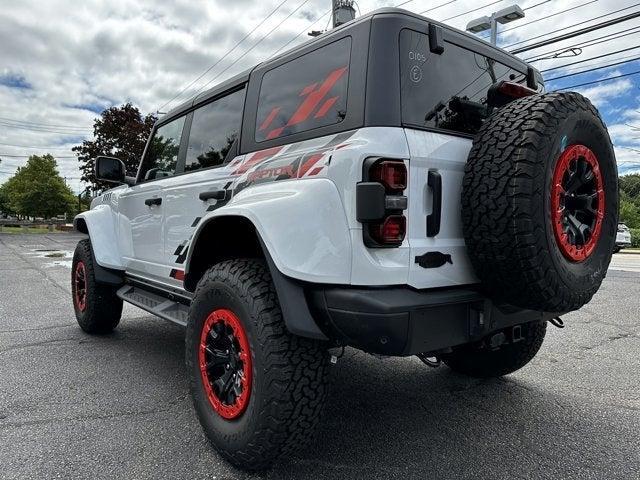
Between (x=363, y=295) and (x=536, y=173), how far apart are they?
0.83 metres

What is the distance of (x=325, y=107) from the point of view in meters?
2.24

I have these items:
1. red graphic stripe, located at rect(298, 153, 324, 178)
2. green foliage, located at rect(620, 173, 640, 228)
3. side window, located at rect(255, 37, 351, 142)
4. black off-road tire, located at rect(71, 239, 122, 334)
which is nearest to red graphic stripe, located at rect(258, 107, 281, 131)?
side window, located at rect(255, 37, 351, 142)

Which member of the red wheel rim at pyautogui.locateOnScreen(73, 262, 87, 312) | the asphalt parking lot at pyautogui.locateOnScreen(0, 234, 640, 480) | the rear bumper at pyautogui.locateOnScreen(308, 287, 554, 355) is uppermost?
the rear bumper at pyautogui.locateOnScreen(308, 287, 554, 355)

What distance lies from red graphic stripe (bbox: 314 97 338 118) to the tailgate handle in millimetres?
565

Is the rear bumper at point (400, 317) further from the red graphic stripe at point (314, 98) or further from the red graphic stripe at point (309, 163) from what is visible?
the red graphic stripe at point (314, 98)

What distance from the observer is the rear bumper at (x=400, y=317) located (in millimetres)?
1858

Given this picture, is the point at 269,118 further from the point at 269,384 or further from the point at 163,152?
the point at 163,152

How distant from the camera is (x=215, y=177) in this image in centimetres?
290

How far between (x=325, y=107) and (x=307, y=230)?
0.63 meters

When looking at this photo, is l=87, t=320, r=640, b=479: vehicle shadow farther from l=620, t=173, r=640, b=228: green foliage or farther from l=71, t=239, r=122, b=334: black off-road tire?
l=620, t=173, r=640, b=228: green foliage

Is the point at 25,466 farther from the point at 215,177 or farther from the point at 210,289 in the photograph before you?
the point at 215,177

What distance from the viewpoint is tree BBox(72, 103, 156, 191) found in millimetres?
27859

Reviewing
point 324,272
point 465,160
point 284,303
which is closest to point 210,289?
point 284,303

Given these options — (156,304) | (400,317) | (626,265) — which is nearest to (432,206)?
(400,317)
